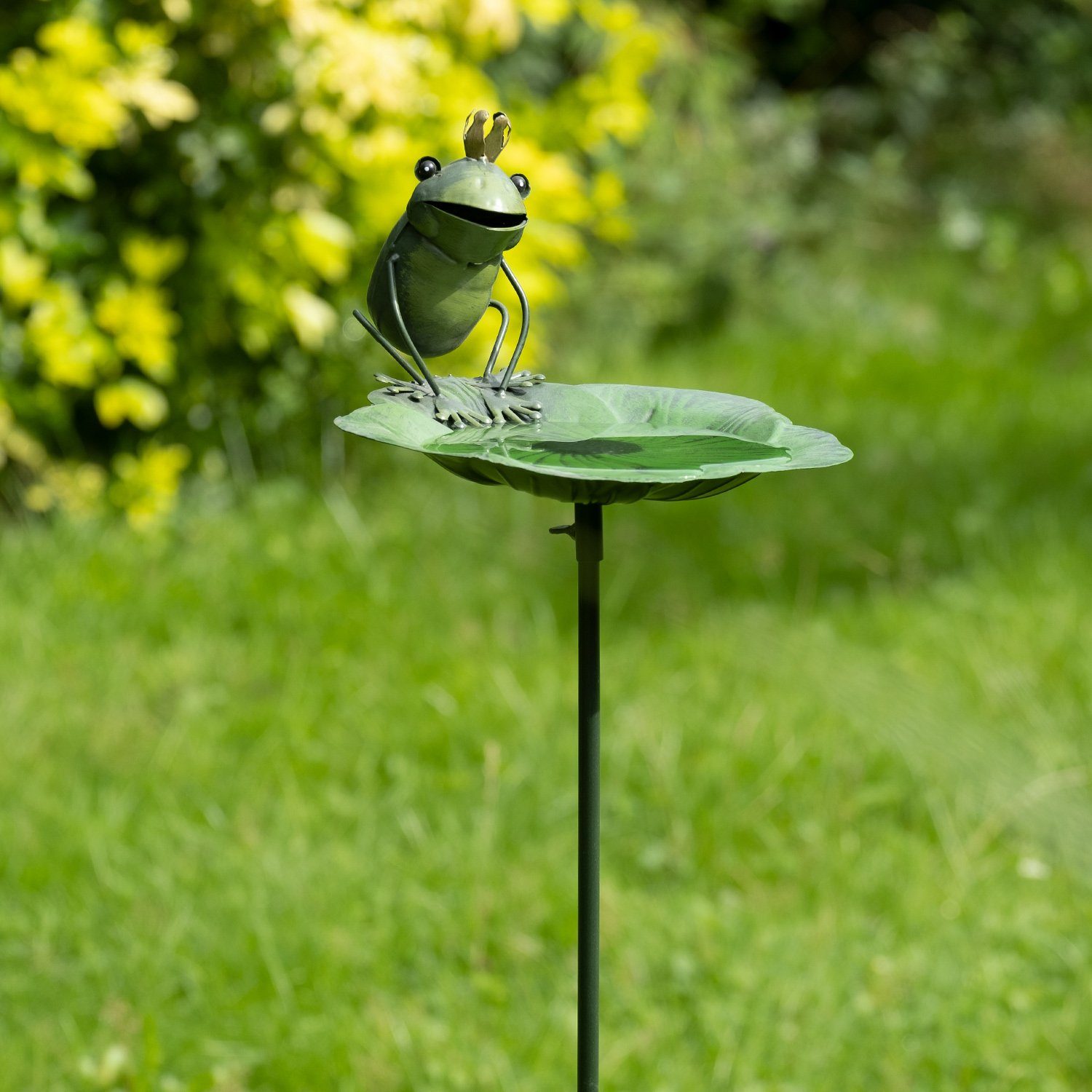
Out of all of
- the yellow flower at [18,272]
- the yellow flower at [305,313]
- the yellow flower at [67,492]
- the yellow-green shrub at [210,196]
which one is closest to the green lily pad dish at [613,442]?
the yellow-green shrub at [210,196]

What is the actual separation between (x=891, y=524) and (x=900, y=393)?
101cm

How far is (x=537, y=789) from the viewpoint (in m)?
2.25

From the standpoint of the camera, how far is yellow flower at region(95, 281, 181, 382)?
116 inches

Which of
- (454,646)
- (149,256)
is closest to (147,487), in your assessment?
(149,256)

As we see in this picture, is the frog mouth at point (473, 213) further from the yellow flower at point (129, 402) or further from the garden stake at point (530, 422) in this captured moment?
the yellow flower at point (129, 402)

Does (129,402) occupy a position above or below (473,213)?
below

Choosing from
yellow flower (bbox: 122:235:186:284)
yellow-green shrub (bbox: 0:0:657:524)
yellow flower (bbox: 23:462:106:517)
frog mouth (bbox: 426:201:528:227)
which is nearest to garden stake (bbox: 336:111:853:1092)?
frog mouth (bbox: 426:201:528:227)

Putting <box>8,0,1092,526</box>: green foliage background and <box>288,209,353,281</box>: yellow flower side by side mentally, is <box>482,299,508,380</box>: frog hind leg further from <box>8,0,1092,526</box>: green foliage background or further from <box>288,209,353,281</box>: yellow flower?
<box>288,209,353,281</box>: yellow flower

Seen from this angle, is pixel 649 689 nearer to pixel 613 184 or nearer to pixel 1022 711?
pixel 1022 711

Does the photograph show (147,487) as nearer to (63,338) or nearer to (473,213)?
(63,338)

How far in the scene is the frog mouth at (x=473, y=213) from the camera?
39.7 inches

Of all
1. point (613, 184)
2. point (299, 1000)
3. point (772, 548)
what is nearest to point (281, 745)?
point (299, 1000)

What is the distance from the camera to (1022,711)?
8.11ft

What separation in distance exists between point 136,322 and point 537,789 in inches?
59.0
